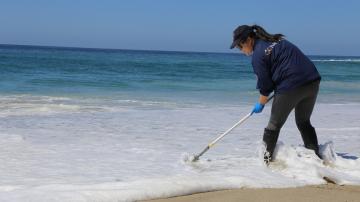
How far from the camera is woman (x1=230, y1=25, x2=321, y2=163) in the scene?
4507 millimetres

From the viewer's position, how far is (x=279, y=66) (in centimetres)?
454

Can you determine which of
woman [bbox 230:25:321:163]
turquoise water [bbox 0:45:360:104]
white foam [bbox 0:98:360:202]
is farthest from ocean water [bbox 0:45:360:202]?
turquoise water [bbox 0:45:360:104]

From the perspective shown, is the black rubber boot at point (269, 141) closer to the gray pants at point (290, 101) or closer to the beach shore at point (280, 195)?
the gray pants at point (290, 101)

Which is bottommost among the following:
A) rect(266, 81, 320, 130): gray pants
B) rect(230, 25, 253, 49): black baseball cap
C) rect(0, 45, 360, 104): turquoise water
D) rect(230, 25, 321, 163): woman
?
rect(0, 45, 360, 104): turquoise water

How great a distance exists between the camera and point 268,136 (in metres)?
4.80

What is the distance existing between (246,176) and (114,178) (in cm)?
100

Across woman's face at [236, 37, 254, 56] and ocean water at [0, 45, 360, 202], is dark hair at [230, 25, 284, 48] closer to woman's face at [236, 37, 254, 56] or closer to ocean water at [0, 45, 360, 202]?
woman's face at [236, 37, 254, 56]

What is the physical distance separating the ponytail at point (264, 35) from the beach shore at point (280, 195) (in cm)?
122

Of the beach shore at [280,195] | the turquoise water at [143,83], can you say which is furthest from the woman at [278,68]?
the turquoise water at [143,83]

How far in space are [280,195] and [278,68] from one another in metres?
1.14

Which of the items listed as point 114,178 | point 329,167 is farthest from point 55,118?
point 329,167

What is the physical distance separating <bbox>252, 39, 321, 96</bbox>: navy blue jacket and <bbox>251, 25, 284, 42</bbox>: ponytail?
0.03m

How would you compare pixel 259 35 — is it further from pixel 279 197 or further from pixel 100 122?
pixel 100 122

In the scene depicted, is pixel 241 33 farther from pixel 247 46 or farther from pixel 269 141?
pixel 269 141
